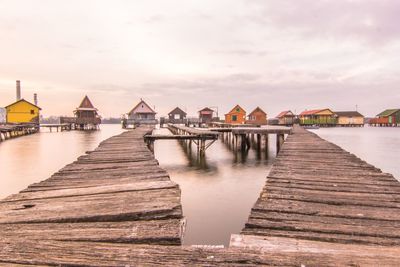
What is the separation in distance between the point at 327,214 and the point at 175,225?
2037 millimetres

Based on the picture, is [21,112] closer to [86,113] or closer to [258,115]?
[86,113]

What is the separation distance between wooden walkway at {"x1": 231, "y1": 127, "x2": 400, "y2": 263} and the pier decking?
0.04 ft

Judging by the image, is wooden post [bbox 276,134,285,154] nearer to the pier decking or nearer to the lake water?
the lake water

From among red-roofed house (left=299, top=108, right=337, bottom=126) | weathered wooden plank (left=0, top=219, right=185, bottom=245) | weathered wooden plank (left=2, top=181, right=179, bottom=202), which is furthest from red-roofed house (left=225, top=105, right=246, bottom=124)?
weathered wooden plank (left=0, top=219, right=185, bottom=245)

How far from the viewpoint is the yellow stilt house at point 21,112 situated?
57828 millimetres

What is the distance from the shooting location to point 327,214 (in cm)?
375

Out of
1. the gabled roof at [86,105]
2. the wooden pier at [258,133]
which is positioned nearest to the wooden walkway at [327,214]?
the wooden pier at [258,133]

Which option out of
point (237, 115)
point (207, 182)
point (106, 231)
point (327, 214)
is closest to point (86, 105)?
point (237, 115)

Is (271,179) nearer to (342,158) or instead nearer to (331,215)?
(331,215)

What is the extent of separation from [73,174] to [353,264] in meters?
6.05

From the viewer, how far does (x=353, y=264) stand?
2.27 m

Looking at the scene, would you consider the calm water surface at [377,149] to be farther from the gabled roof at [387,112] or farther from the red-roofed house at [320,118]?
the gabled roof at [387,112]

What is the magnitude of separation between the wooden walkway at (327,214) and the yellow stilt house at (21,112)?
64.2 m

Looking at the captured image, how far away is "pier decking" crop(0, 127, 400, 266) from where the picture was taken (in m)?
2.35
